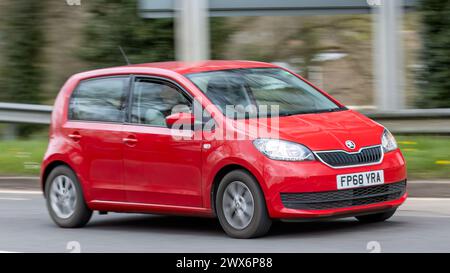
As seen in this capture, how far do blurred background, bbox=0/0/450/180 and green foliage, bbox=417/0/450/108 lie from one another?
1 cm

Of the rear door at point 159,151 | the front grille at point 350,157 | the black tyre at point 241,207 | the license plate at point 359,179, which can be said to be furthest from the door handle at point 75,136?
the license plate at point 359,179

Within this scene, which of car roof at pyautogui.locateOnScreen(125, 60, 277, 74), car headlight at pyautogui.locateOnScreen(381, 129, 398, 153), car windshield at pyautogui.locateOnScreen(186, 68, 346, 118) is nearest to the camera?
car headlight at pyautogui.locateOnScreen(381, 129, 398, 153)

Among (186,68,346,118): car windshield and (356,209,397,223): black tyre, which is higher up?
(186,68,346,118): car windshield

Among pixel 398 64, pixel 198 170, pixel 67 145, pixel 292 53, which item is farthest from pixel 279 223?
pixel 292 53

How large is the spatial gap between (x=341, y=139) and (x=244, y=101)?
3.56ft

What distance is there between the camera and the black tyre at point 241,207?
369 inches

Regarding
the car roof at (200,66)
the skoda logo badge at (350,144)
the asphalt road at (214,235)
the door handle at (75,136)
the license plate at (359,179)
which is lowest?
the asphalt road at (214,235)

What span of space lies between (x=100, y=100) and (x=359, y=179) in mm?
3001

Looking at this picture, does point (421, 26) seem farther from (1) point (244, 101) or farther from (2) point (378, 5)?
(1) point (244, 101)

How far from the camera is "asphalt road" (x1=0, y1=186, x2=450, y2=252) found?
913 centimetres

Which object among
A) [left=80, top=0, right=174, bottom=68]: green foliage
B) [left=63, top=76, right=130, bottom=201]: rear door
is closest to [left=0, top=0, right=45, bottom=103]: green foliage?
[left=80, top=0, right=174, bottom=68]: green foliage

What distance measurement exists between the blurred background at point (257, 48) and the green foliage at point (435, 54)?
0.01 m

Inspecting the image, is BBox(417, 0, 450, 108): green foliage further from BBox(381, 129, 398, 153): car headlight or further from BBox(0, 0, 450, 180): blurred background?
BBox(381, 129, 398, 153): car headlight

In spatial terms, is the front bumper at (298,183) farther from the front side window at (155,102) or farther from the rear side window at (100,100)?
the rear side window at (100,100)
